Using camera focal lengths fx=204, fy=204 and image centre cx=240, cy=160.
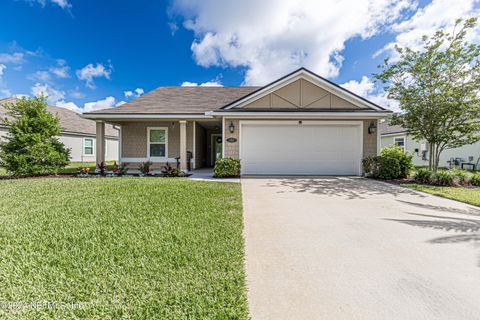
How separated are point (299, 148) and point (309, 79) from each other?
3.46 metres

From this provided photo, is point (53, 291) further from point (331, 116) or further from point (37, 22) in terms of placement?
point (37, 22)

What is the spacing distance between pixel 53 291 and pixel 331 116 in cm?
1038

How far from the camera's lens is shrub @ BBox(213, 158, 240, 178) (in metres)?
9.12

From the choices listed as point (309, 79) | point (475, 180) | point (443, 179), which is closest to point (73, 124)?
point (309, 79)

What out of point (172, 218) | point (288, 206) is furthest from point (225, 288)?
point (288, 206)

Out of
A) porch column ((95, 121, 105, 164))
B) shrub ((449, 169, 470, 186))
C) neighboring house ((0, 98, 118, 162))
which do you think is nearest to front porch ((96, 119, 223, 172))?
porch column ((95, 121, 105, 164))

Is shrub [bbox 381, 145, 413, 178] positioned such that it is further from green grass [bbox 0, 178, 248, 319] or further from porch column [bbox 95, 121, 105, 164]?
porch column [bbox 95, 121, 105, 164]

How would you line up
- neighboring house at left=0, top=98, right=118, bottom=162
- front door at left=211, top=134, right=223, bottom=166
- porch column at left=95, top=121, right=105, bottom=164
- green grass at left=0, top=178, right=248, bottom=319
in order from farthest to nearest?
neighboring house at left=0, top=98, right=118, bottom=162 → front door at left=211, top=134, right=223, bottom=166 → porch column at left=95, top=121, right=105, bottom=164 → green grass at left=0, top=178, right=248, bottom=319

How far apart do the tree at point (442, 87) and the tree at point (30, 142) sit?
15239 millimetres

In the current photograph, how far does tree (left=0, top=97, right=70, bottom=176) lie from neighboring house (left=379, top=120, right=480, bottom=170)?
1606cm

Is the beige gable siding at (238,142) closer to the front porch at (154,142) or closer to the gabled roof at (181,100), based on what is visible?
the gabled roof at (181,100)

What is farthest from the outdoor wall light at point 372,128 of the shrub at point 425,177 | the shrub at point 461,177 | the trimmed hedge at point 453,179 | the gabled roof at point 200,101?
the shrub at point 461,177

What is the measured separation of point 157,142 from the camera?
12281 millimetres

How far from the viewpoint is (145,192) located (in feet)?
19.1
